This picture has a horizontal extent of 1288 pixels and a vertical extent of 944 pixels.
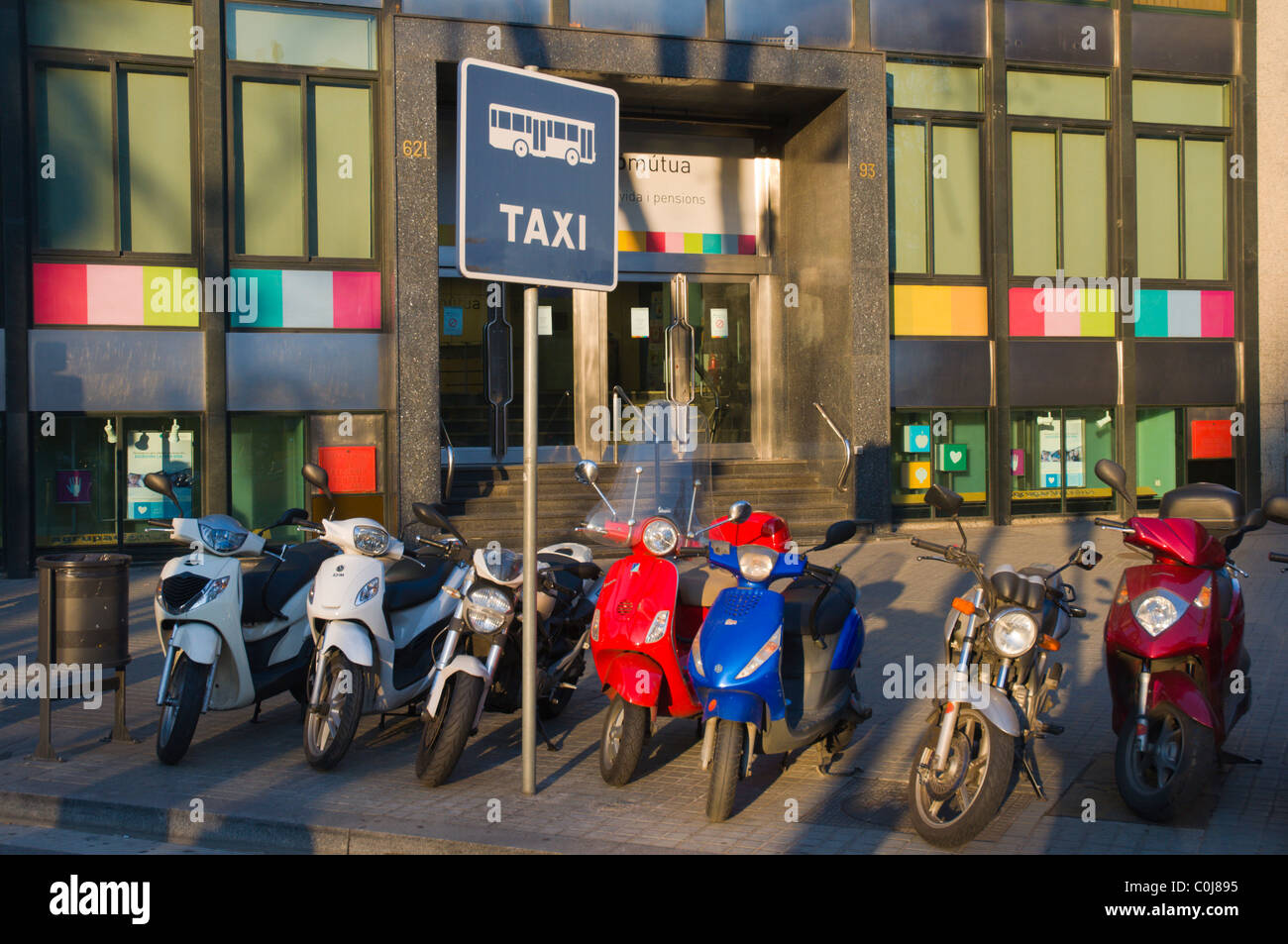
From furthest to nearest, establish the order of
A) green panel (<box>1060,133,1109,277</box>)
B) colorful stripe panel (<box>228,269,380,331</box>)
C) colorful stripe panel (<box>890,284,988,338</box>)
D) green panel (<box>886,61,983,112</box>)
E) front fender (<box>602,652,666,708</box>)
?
green panel (<box>1060,133,1109,277</box>) → colorful stripe panel (<box>890,284,988,338</box>) → green panel (<box>886,61,983,112</box>) → colorful stripe panel (<box>228,269,380,331</box>) → front fender (<box>602,652,666,708</box>)

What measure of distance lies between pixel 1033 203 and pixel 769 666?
1388 centimetres

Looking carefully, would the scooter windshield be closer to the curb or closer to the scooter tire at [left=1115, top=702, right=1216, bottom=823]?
the curb

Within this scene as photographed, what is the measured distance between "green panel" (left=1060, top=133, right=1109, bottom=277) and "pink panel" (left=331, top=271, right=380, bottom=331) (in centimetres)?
964

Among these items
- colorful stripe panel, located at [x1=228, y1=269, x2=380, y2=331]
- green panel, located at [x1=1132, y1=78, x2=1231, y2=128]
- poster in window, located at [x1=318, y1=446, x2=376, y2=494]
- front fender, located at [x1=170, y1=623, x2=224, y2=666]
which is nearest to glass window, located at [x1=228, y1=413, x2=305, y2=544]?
poster in window, located at [x1=318, y1=446, x2=376, y2=494]

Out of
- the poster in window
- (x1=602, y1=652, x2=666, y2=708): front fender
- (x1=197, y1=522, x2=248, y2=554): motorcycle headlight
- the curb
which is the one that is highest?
the poster in window

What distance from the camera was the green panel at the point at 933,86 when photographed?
1666cm

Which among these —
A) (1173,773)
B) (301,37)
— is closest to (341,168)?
(301,37)

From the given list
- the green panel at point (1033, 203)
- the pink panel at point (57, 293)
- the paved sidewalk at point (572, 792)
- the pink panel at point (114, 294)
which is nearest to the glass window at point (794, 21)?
the green panel at point (1033, 203)

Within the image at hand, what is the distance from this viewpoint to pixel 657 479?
34.9 ft

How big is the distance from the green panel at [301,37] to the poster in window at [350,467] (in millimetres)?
4539

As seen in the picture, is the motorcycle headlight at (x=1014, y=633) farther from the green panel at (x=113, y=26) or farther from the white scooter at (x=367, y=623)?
the green panel at (x=113, y=26)

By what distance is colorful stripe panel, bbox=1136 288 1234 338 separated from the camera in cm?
1781
